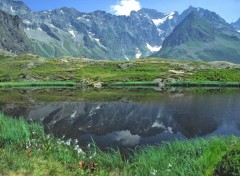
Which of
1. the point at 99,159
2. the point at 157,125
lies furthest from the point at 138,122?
the point at 99,159

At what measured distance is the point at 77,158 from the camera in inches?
1003

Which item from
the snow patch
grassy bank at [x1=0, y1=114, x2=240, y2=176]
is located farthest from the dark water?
grassy bank at [x1=0, y1=114, x2=240, y2=176]

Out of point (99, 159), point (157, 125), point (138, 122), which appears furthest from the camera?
point (138, 122)

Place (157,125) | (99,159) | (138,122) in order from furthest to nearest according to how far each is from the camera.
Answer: (138,122) < (157,125) < (99,159)

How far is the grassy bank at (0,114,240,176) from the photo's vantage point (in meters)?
18.4

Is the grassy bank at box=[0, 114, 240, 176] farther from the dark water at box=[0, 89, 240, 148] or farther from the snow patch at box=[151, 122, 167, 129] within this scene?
the snow patch at box=[151, 122, 167, 129]

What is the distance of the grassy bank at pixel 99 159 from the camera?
18.4 m

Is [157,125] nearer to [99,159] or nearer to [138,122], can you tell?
[138,122]

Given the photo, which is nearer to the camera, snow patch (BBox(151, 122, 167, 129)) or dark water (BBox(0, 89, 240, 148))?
dark water (BBox(0, 89, 240, 148))

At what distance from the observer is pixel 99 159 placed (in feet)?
81.8

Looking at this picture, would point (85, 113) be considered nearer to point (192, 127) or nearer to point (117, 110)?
point (117, 110)

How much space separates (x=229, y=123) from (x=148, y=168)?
116 ft

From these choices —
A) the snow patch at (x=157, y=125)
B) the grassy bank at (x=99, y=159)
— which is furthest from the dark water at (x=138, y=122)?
the grassy bank at (x=99, y=159)

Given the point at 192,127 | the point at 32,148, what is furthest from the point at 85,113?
the point at 32,148
